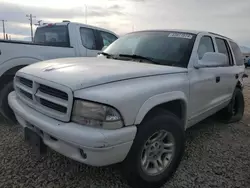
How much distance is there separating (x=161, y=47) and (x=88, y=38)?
2696 mm

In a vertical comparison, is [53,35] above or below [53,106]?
above

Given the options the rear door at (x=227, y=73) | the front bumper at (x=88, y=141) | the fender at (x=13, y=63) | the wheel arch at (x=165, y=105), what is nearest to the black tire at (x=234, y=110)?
the rear door at (x=227, y=73)

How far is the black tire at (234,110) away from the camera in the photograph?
475cm

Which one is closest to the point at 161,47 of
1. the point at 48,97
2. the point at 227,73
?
the point at 227,73

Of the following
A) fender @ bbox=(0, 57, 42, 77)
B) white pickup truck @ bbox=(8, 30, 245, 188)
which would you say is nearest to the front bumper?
white pickup truck @ bbox=(8, 30, 245, 188)

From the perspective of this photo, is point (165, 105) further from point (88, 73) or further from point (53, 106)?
point (53, 106)

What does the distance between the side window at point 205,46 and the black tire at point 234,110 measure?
137 cm

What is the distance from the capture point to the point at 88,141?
1919 mm

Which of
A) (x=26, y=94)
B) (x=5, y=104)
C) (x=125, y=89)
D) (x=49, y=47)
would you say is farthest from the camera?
(x=49, y=47)

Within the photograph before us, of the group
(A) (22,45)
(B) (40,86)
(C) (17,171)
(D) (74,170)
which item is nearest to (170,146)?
(D) (74,170)

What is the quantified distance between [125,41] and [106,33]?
2.36 metres

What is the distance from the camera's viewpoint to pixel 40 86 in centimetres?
241

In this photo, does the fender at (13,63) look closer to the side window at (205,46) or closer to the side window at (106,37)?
the side window at (106,37)

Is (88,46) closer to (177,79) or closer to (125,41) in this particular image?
(125,41)
